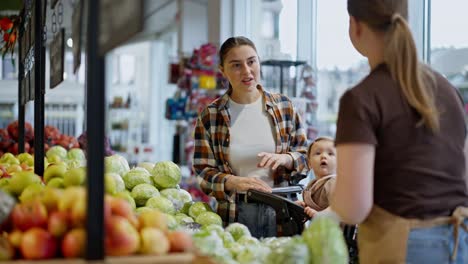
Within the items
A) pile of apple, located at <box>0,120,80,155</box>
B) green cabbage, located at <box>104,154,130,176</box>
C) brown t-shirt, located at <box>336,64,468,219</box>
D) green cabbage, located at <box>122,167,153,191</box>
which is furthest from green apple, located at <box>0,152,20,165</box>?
brown t-shirt, located at <box>336,64,468,219</box>

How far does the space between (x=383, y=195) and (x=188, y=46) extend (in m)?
11.8

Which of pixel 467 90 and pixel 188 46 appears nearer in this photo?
pixel 467 90

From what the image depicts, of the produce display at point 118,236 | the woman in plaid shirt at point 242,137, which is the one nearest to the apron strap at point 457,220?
the produce display at point 118,236

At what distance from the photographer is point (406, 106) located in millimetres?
1885

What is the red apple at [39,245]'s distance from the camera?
161 cm

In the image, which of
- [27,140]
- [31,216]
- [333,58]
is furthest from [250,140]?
[27,140]

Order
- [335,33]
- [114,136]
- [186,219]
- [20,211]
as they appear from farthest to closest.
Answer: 1. [114,136]
2. [335,33]
3. [186,219]
4. [20,211]

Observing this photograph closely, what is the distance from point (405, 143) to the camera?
1.90 metres

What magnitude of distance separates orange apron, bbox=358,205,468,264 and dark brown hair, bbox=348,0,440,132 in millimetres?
267

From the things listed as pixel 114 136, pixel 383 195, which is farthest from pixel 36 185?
pixel 114 136

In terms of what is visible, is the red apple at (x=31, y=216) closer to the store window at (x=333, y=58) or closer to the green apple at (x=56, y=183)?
the green apple at (x=56, y=183)

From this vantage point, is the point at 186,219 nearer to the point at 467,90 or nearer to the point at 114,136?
the point at 467,90

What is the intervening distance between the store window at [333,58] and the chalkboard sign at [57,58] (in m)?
2.78

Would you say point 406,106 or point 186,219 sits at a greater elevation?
point 406,106
